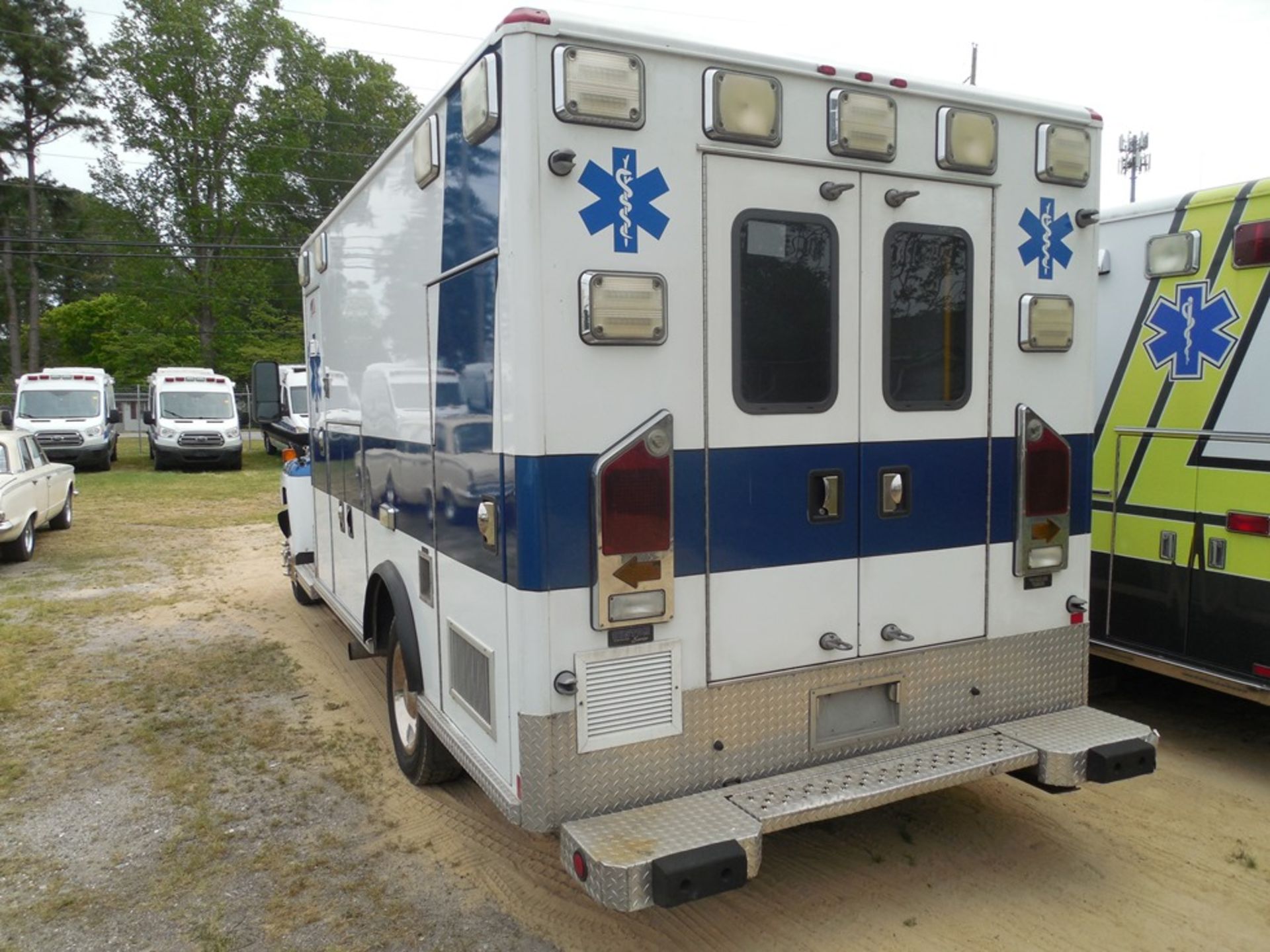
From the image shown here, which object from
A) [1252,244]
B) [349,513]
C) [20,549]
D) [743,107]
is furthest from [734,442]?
[20,549]

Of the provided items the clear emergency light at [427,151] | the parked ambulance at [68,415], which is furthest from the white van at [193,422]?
the clear emergency light at [427,151]

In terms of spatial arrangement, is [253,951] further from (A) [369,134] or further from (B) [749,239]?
(A) [369,134]

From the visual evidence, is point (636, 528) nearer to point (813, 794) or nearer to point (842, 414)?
point (842, 414)

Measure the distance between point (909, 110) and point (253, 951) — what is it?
384 centimetres

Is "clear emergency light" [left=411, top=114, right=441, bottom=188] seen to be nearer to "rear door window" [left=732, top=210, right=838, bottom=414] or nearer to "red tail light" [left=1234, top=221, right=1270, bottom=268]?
"rear door window" [left=732, top=210, right=838, bottom=414]

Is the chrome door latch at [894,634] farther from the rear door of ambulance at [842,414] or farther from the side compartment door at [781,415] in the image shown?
the side compartment door at [781,415]

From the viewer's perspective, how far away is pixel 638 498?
304 cm

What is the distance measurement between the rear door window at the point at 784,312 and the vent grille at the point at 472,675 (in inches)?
50.9

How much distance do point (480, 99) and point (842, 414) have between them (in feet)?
5.42

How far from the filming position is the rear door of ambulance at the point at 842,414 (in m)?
3.23

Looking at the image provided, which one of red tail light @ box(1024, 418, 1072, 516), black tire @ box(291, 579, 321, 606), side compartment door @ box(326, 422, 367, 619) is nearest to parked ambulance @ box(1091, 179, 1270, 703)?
red tail light @ box(1024, 418, 1072, 516)

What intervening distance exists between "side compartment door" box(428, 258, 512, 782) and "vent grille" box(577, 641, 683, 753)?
28cm

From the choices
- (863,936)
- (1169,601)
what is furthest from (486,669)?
(1169,601)

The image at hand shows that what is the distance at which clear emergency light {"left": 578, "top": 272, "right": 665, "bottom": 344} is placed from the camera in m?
2.96
